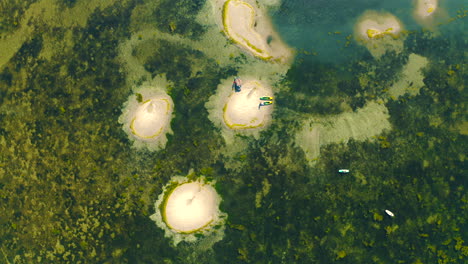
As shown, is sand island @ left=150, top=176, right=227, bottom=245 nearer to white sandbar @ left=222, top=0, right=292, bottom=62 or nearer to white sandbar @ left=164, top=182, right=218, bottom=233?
white sandbar @ left=164, top=182, right=218, bottom=233

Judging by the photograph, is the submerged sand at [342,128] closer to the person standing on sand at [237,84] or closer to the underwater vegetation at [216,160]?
the underwater vegetation at [216,160]

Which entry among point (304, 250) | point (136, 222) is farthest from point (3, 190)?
point (304, 250)

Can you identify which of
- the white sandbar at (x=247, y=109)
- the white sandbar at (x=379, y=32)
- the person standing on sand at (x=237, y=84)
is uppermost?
the white sandbar at (x=379, y=32)

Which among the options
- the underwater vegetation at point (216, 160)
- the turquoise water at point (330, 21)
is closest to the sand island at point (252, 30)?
the turquoise water at point (330, 21)

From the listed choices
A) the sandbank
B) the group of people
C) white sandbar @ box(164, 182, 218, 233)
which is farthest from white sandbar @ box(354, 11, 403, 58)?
white sandbar @ box(164, 182, 218, 233)

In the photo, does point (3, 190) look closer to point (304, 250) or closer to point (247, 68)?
point (247, 68)

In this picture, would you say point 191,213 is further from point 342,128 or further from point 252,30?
point 252,30

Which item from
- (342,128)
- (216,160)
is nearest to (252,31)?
(342,128)

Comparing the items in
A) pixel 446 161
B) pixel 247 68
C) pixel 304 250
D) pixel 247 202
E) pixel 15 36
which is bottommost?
pixel 304 250
